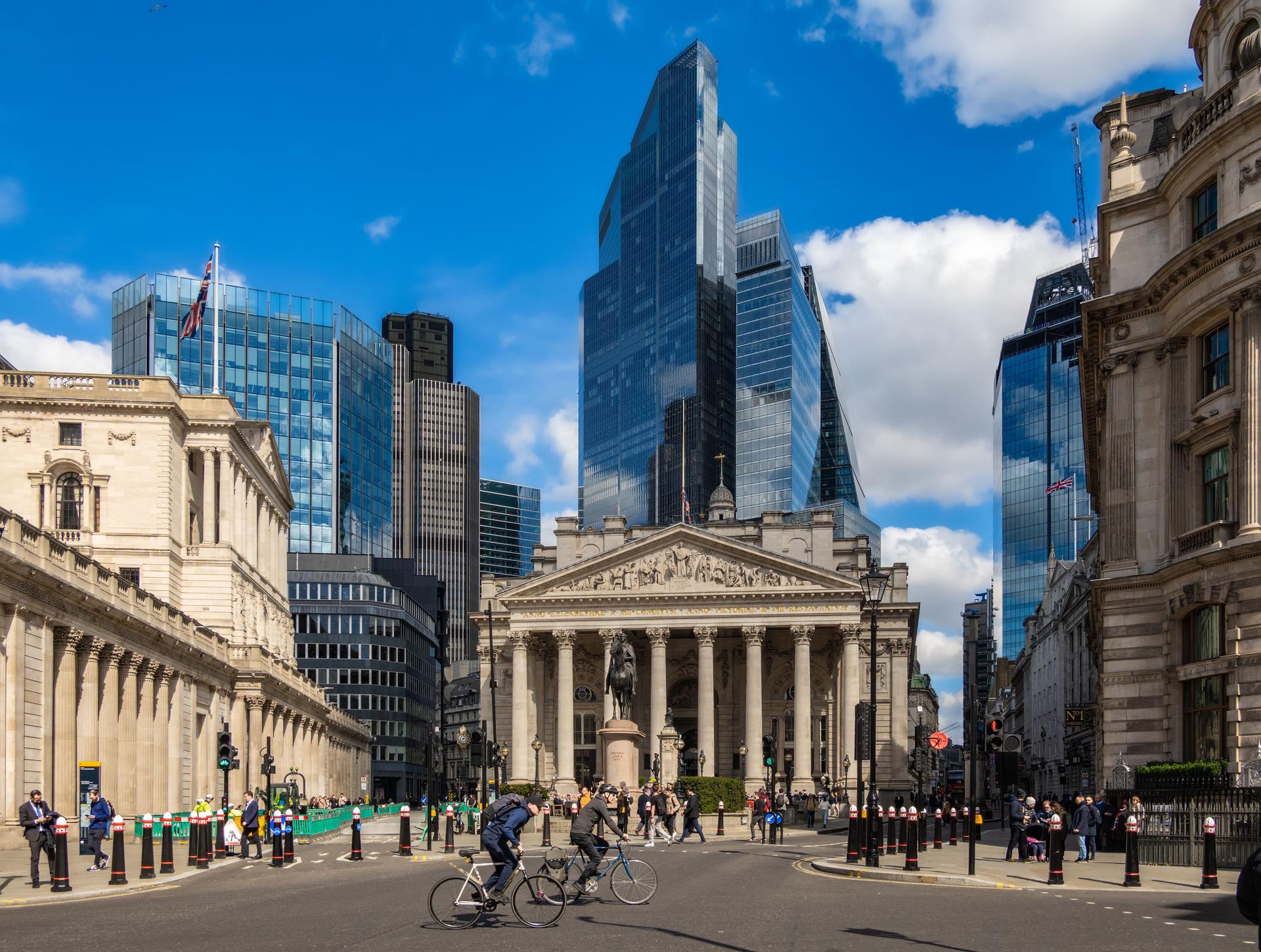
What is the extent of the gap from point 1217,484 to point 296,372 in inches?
5428

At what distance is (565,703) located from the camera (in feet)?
319

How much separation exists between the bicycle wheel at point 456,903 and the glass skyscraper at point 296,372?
135 m

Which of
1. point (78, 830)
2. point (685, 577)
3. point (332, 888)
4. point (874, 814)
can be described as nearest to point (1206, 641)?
point (874, 814)

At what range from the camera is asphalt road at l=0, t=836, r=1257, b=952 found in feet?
61.0

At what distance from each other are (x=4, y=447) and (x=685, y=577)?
4450cm

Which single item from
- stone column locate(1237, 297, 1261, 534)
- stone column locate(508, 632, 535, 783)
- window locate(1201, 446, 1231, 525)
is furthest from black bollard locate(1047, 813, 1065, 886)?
stone column locate(508, 632, 535, 783)

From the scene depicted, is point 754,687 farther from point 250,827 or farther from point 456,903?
point 456,903

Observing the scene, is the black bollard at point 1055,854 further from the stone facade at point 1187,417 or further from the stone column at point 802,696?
the stone column at point 802,696

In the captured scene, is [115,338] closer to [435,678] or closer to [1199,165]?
[435,678]

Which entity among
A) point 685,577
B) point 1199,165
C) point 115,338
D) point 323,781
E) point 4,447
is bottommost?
point 323,781

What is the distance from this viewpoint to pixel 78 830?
44.1 m

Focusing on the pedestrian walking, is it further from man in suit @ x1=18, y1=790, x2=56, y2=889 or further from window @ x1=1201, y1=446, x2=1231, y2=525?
window @ x1=1201, y1=446, x2=1231, y2=525

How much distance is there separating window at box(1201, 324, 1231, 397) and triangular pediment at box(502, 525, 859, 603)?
2218 inches

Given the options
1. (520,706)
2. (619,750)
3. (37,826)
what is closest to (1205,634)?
(619,750)
